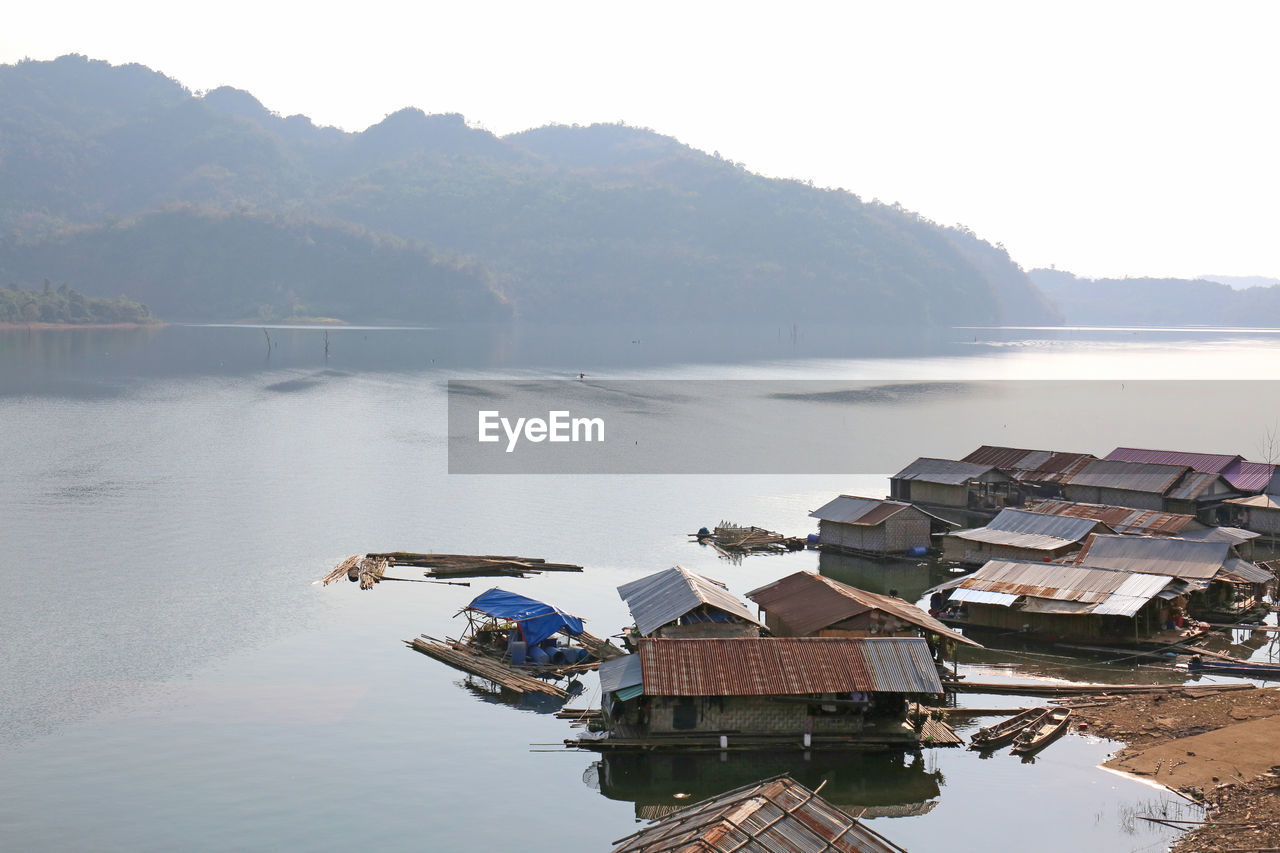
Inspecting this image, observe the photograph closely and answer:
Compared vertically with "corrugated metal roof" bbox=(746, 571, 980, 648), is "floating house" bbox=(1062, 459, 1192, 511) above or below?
above

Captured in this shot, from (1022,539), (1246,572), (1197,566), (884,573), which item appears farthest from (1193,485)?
(884,573)

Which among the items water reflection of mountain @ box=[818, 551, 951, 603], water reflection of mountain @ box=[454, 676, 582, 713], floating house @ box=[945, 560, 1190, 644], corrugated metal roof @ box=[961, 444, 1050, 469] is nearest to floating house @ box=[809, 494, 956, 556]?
water reflection of mountain @ box=[818, 551, 951, 603]

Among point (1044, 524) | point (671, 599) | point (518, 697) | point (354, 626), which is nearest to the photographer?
point (518, 697)

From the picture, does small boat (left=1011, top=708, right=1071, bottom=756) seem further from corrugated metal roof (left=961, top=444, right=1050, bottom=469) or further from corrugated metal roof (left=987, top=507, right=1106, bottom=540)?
corrugated metal roof (left=961, top=444, right=1050, bottom=469)

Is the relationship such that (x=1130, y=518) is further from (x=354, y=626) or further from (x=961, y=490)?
(x=354, y=626)

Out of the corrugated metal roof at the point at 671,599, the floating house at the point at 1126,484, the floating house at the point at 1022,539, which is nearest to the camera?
the corrugated metal roof at the point at 671,599

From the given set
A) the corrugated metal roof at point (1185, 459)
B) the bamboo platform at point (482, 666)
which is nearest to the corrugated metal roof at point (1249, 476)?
the corrugated metal roof at point (1185, 459)

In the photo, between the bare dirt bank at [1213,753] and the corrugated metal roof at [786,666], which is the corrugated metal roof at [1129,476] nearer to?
the bare dirt bank at [1213,753]
